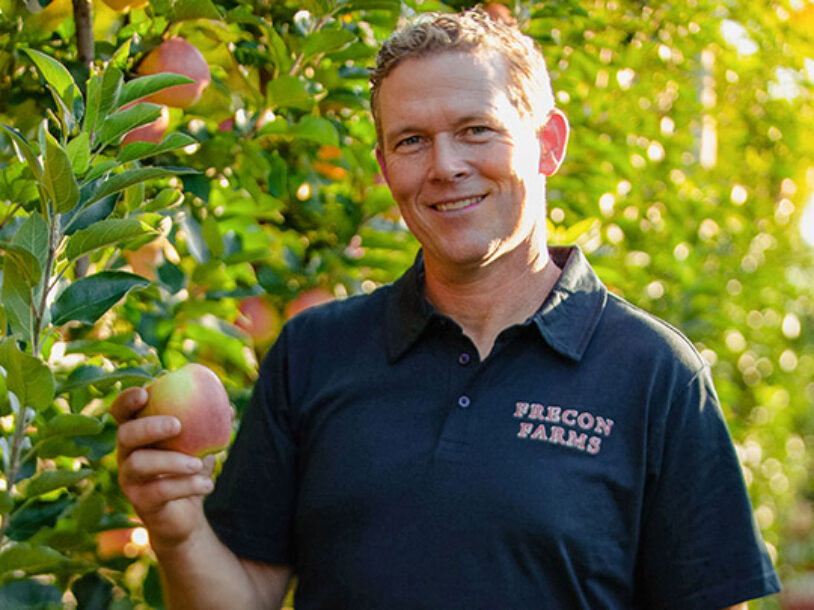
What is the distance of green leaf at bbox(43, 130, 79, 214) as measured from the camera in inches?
43.8

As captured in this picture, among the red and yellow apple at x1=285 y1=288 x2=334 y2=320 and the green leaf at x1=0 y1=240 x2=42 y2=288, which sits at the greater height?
the green leaf at x1=0 y1=240 x2=42 y2=288

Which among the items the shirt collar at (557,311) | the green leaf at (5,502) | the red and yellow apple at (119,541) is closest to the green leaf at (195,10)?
the shirt collar at (557,311)

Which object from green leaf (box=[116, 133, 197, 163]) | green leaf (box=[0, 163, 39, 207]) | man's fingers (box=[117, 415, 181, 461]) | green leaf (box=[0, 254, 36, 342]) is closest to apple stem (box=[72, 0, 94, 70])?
green leaf (box=[0, 163, 39, 207])

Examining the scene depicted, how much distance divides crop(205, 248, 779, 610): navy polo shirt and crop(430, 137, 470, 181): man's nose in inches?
8.2

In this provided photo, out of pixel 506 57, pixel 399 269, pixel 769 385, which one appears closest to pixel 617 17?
pixel 399 269

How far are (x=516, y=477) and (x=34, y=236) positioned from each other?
2.18 ft

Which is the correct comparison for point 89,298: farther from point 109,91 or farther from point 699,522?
point 699,522

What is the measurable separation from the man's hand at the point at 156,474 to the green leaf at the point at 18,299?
0.60 ft

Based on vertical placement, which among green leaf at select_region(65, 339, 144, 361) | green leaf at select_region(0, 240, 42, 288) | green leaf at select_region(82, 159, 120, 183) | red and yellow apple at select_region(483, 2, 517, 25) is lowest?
green leaf at select_region(65, 339, 144, 361)

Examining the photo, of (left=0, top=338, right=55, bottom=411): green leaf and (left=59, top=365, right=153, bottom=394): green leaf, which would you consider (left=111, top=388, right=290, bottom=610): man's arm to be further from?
(left=0, top=338, right=55, bottom=411): green leaf

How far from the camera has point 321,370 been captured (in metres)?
1.55

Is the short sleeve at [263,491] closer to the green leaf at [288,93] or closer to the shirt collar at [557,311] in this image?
the shirt collar at [557,311]

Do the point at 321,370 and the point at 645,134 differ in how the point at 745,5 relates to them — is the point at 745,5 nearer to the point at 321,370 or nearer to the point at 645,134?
the point at 645,134

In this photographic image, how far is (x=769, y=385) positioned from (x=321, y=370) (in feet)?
10.5
